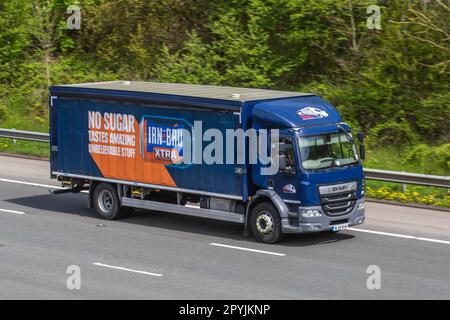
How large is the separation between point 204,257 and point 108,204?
4.57 metres

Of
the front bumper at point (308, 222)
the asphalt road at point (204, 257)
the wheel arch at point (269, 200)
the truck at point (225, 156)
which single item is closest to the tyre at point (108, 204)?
the truck at point (225, 156)

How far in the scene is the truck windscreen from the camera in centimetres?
1902

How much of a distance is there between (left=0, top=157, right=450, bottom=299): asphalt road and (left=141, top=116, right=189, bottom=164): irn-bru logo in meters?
1.58

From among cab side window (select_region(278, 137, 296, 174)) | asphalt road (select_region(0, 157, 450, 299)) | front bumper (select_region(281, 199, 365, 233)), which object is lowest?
asphalt road (select_region(0, 157, 450, 299))

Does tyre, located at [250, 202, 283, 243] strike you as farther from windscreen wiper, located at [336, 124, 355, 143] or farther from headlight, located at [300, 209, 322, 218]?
windscreen wiper, located at [336, 124, 355, 143]

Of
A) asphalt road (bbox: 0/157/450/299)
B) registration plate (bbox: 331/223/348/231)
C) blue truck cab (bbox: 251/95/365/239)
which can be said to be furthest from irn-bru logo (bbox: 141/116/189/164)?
registration plate (bbox: 331/223/348/231)

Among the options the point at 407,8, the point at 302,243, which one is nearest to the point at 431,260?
the point at 302,243

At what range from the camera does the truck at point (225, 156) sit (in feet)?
62.4

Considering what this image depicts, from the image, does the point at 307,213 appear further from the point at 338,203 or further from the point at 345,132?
the point at 345,132

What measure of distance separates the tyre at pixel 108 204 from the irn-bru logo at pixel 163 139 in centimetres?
144

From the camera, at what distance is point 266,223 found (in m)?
19.3

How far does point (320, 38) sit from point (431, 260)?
51.1 feet

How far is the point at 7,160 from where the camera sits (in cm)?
2966
